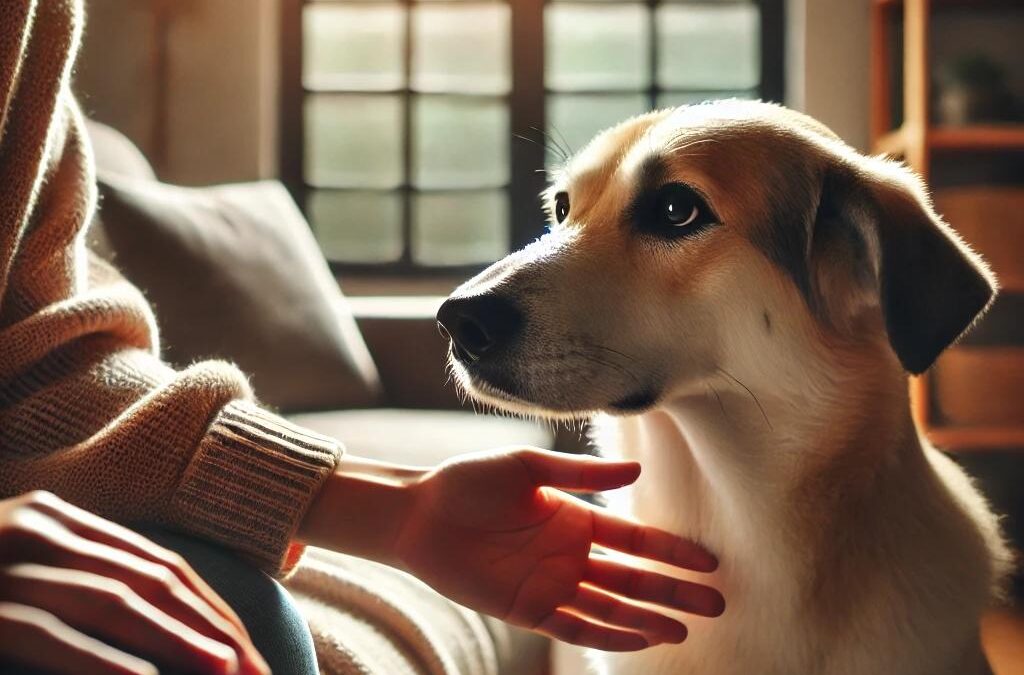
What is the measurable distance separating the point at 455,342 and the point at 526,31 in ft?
8.73

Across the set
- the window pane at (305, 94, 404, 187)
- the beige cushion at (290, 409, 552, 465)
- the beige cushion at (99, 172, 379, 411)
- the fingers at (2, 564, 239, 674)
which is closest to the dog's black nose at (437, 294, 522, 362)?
the fingers at (2, 564, 239, 674)

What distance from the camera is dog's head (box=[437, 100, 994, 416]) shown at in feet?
2.73

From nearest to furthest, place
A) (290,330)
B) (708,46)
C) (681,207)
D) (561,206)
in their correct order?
(681,207), (561,206), (290,330), (708,46)

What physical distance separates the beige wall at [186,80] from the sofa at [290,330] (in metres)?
1.15

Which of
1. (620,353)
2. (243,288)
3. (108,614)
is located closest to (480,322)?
(620,353)

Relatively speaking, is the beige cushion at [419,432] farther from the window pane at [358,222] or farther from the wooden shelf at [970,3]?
the wooden shelf at [970,3]

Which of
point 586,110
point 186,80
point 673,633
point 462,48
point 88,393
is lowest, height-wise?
point 673,633

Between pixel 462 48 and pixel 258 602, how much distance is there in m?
3.00

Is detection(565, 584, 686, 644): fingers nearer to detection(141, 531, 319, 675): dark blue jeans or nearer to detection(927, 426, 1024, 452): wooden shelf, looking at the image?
detection(141, 531, 319, 675): dark blue jeans

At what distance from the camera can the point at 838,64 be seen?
3.01 metres

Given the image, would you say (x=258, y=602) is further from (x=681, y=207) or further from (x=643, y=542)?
(x=681, y=207)

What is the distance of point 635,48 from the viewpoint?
3328 mm

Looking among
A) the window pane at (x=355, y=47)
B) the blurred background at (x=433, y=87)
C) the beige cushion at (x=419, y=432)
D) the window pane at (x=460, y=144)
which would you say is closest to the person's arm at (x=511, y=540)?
the beige cushion at (x=419, y=432)

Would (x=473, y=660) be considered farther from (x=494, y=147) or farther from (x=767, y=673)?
(x=494, y=147)
